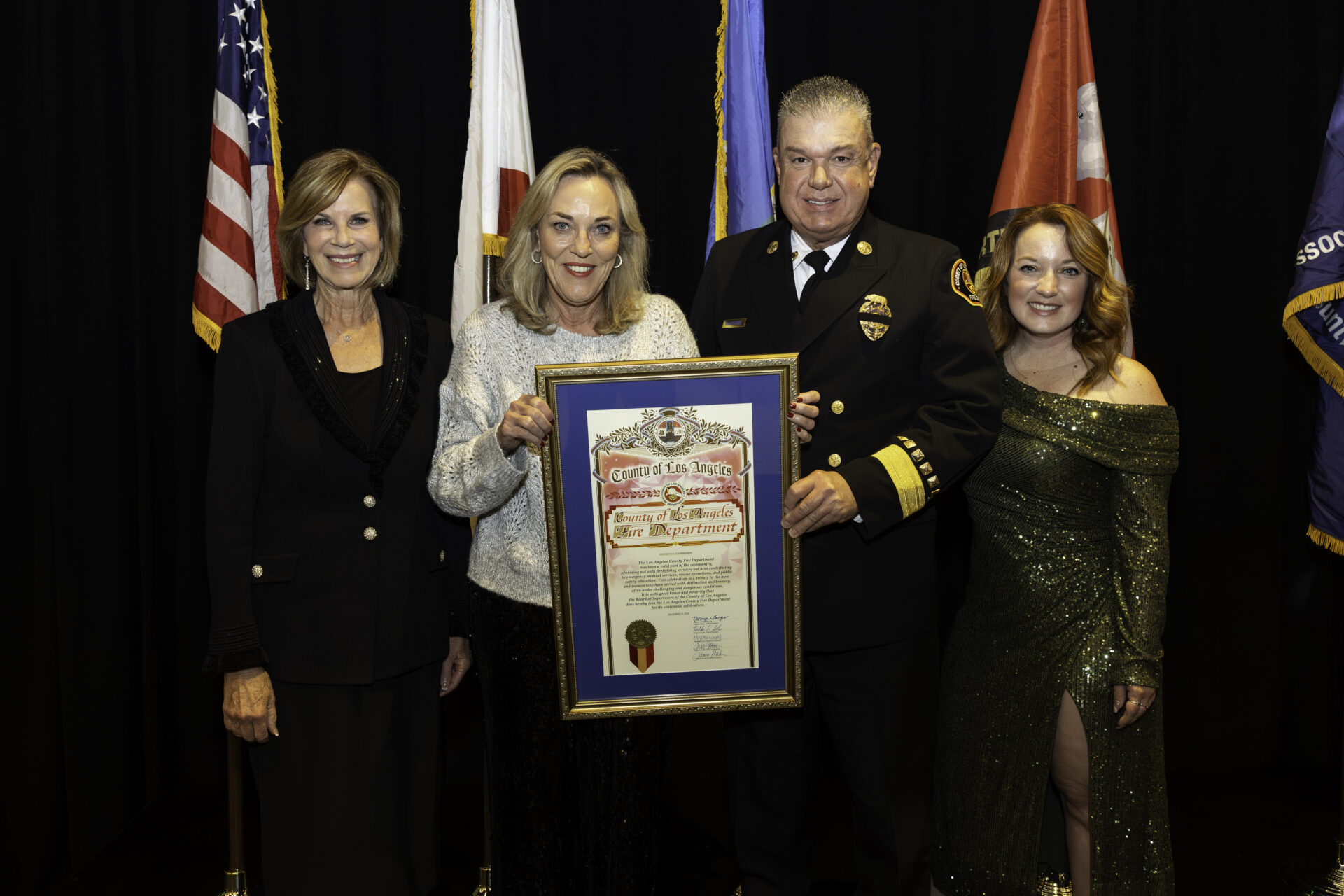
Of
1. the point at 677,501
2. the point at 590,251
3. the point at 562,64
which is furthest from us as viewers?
the point at 562,64

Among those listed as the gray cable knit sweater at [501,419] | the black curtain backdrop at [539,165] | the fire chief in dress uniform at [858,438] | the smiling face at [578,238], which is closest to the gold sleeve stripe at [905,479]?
the fire chief in dress uniform at [858,438]

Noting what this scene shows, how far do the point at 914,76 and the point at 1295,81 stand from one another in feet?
5.09

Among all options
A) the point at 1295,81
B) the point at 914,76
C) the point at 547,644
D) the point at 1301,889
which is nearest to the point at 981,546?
the point at 547,644

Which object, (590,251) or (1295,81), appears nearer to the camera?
(590,251)

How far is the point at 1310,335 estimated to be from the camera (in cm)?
306

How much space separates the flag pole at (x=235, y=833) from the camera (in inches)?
111

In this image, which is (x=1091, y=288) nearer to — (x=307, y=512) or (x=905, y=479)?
(x=905, y=479)

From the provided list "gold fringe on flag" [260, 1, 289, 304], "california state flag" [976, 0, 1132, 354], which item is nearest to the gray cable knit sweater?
"gold fringe on flag" [260, 1, 289, 304]

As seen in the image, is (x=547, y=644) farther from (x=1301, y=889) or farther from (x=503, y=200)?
(x=1301, y=889)

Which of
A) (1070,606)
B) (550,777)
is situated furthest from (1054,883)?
(550,777)

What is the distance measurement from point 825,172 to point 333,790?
179cm

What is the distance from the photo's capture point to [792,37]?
3545 millimetres

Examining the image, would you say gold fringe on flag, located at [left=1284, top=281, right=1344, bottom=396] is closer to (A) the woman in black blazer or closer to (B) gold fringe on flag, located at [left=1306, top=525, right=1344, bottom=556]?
(B) gold fringe on flag, located at [left=1306, top=525, right=1344, bottom=556]

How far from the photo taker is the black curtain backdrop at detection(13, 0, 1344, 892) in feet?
10.3
